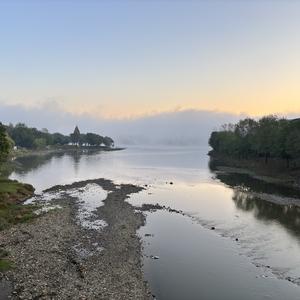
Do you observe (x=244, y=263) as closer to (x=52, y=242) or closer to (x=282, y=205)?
(x=52, y=242)

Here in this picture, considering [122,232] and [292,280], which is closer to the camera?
[292,280]

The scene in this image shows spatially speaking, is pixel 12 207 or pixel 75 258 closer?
pixel 75 258

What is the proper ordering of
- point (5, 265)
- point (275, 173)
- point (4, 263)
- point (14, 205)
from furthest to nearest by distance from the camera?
point (275, 173), point (14, 205), point (4, 263), point (5, 265)

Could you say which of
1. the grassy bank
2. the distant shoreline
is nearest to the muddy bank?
the grassy bank

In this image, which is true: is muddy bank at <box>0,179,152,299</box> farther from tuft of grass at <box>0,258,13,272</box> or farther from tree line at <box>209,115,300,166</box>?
A: tree line at <box>209,115,300,166</box>

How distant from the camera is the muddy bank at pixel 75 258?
3022 cm

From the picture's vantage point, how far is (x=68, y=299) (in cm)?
2812

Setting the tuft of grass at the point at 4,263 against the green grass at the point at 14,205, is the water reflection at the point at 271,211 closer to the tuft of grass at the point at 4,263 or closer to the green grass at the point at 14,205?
the tuft of grass at the point at 4,263

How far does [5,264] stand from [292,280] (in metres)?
24.9

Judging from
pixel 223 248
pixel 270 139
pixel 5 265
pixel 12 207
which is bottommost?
pixel 223 248

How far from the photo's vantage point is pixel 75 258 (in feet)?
125

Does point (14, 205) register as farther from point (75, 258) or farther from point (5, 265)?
point (5, 265)

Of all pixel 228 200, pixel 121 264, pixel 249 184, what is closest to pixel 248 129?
pixel 249 184

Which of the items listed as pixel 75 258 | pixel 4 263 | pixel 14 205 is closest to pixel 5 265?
pixel 4 263
